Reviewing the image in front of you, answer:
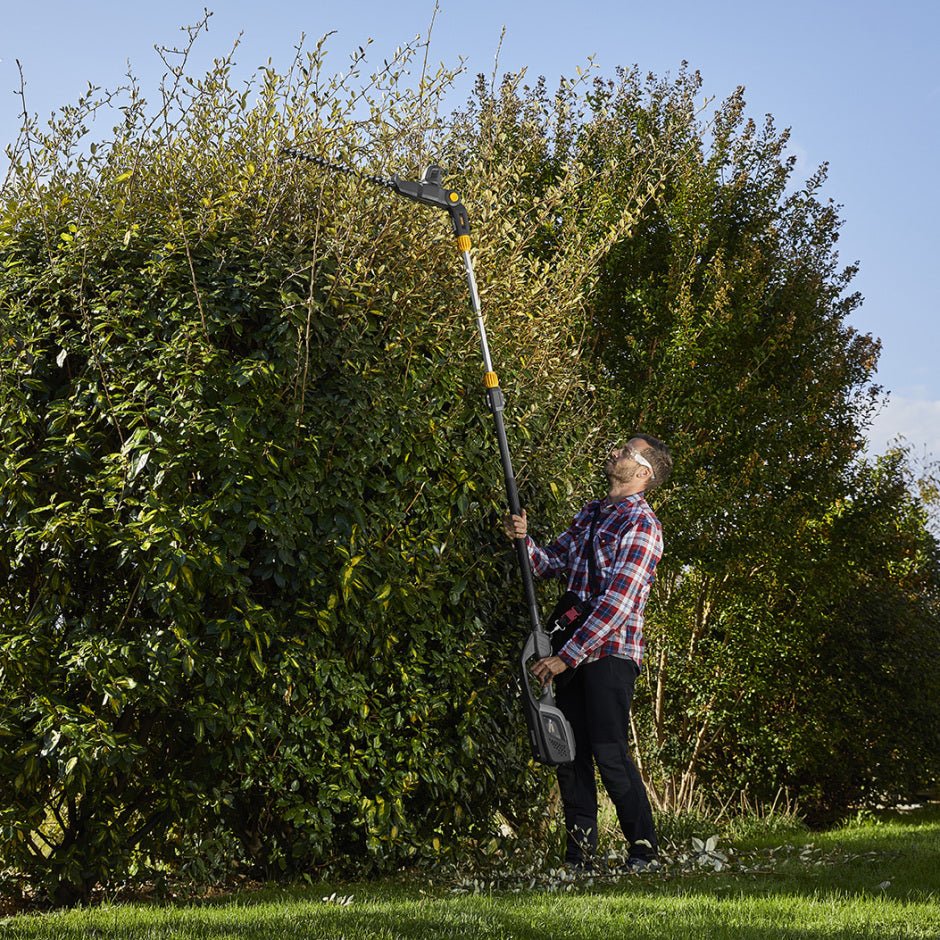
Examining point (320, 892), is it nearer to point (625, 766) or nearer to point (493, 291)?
point (625, 766)

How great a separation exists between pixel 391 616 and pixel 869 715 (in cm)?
743

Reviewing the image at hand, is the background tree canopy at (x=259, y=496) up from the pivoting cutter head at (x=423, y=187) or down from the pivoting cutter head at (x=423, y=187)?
down

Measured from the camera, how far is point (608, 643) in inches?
213

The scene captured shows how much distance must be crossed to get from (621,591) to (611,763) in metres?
0.83

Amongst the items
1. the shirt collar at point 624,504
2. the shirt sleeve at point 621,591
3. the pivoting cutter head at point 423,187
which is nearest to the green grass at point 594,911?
the shirt sleeve at point 621,591

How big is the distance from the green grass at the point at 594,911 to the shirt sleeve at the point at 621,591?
3.52 ft

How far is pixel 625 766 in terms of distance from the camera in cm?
541

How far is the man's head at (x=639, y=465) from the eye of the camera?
18.5 feet

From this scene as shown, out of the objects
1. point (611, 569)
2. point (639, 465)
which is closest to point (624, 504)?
point (639, 465)

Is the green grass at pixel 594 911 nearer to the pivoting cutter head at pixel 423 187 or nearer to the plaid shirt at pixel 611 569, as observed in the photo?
the plaid shirt at pixel 611 569

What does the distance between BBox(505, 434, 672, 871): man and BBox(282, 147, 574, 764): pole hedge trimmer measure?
8 centimetres

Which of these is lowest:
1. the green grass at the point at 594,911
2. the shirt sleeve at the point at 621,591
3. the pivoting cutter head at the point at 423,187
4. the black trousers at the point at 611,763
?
the green grass at the point at 594,911

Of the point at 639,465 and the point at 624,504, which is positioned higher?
the point at 639,465

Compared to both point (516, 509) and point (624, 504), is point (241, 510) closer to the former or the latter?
point (516, 509)
